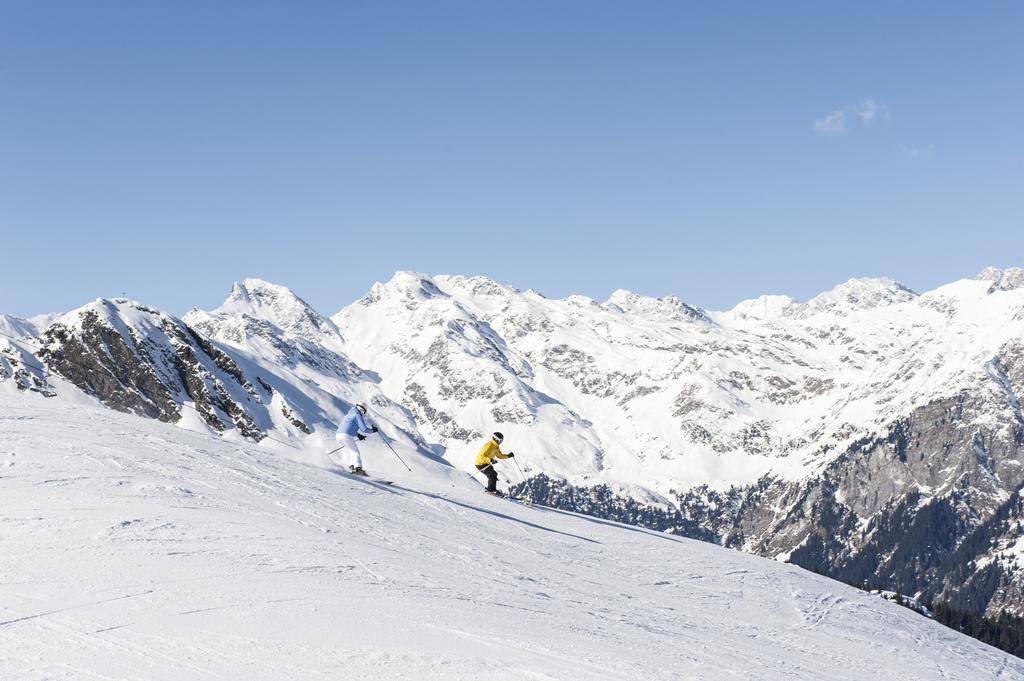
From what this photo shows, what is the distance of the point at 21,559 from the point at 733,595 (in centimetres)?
1937

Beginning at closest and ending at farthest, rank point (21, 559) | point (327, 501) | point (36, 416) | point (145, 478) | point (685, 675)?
1. point (21, 559)
2. point (685, 675)
3. point (145, 478)
4. point (327, 501)
5. point (36, 416)

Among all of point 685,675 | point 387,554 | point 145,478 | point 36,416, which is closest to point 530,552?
point 387,554

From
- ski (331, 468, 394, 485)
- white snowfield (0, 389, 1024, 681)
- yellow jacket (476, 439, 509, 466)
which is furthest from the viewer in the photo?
yellow jacket (476, 439, 509, 466)

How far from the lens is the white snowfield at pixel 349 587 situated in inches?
526

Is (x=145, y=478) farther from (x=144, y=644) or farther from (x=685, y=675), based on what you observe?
(x=685, y=675)

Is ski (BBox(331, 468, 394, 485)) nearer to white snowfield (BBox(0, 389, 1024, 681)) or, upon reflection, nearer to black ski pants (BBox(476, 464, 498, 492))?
white snowfield (BBox(0, 389, 1024, 681))

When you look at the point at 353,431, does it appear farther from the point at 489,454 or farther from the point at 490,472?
the point at 490,472

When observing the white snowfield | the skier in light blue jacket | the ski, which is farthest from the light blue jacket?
the white snowfield

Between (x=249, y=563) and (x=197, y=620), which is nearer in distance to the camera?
(x=197, y=620)

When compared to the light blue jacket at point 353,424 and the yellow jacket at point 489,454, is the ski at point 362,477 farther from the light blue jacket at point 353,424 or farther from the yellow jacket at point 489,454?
the yellow jacket at point 489,454

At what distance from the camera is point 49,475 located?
2089 centimetres

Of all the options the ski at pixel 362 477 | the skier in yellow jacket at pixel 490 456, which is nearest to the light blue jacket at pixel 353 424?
the ski at pixel 362 477

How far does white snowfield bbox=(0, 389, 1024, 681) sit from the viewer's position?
13.4 meters

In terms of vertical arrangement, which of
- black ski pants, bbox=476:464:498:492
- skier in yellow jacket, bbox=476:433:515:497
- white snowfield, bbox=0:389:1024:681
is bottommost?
white snowfield, bbox=0:389:1024:681
